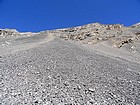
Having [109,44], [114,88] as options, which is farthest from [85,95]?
[109,44]

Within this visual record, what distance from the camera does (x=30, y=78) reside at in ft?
24.7

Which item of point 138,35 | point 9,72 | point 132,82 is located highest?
point 138,35

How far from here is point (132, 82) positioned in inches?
344

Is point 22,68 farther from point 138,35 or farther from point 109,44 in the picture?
point 138,35

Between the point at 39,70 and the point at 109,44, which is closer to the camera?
the point at 39,70

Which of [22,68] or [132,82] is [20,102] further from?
[132,82]

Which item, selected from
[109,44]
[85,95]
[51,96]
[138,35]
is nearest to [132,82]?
[85,95]

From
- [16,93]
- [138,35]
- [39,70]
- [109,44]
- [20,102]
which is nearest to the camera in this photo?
[20,102]

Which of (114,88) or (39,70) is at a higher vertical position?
(39,70)

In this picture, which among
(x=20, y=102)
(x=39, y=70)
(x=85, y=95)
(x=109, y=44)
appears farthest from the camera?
(x=109, y=44)

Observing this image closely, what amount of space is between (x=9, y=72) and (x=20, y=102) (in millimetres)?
3116

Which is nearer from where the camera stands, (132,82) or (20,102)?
(20,102)

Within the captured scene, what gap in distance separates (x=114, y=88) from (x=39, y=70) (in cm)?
398

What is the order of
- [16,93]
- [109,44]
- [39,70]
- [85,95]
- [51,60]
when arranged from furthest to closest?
[109,44]
[51,60]
[39,70]
[85,95]
[16,93]
